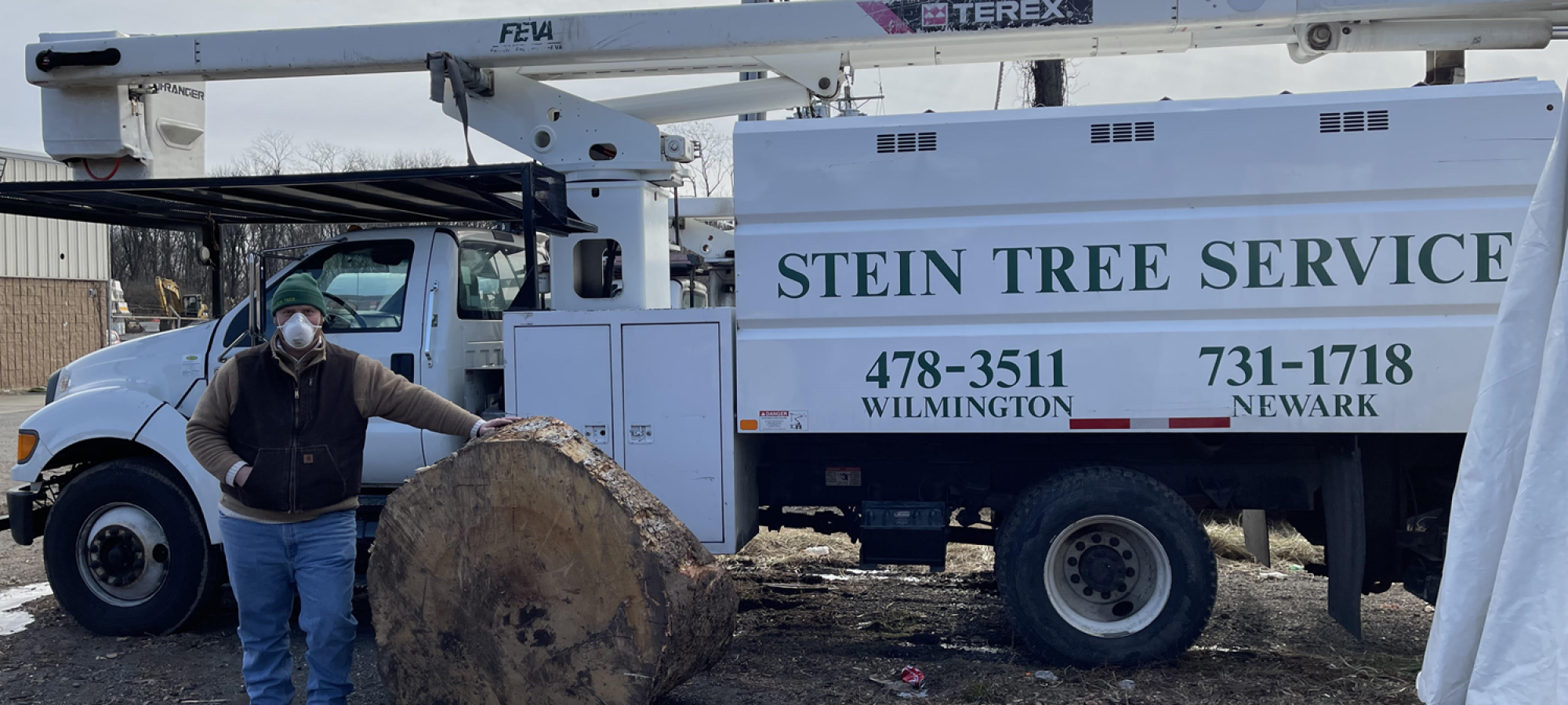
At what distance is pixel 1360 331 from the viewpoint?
4988 mm

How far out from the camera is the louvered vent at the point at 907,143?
529 centimetres

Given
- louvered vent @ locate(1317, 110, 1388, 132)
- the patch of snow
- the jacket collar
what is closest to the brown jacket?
the jacket collar

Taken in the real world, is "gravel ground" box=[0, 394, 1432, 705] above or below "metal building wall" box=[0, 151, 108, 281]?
below

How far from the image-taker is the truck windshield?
20.7ft

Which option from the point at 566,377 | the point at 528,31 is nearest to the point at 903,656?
the point at 566,377

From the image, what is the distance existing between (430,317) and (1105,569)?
372 cm

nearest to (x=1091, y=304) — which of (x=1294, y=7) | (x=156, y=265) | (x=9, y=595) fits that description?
(x=1294, y=7)

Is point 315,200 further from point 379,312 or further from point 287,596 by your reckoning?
point 287,596

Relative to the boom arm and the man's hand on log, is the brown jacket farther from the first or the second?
the boom arm

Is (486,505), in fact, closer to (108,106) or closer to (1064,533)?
(1064,533)

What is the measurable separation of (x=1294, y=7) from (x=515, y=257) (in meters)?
4.48

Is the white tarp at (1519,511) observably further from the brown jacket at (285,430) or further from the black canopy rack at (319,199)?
the black canopy rack at (319,199)

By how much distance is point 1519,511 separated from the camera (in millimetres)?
3352

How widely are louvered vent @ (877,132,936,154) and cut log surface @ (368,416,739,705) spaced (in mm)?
2006
